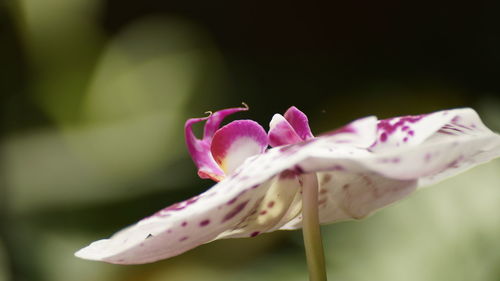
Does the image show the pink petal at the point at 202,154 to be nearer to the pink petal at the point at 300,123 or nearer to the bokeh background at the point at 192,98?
the pink petal at the point at 300,123

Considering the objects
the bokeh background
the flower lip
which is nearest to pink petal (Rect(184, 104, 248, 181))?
the flower lip

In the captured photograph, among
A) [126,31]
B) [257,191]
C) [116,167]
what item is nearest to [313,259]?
[257,191]

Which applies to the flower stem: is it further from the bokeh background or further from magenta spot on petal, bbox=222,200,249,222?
the bokeh background

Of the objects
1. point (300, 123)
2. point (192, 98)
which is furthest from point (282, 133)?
point (192, 98)

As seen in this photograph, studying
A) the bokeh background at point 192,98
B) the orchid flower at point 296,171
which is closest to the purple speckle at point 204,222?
the orchid flower at point 296,171

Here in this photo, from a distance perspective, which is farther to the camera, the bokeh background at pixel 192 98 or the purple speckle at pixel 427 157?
the bokeh background at pixel 192 98

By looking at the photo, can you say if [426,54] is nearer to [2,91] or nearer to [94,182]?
[94,182]

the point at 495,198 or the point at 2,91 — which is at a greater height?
the point at 2,91
